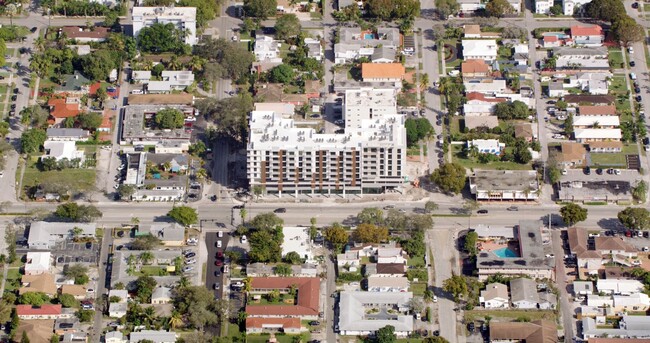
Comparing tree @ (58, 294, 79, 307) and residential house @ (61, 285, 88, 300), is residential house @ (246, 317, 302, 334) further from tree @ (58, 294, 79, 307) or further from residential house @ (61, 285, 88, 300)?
tree @ (58, 294, 79, 307)

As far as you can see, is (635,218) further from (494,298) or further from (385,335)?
(385,335)

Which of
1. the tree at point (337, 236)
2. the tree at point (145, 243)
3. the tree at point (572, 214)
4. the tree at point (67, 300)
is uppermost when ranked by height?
the tree at point (572, 214)

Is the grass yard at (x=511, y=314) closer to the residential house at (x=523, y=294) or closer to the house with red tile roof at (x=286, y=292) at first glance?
the residential house at (x=523, y=294)

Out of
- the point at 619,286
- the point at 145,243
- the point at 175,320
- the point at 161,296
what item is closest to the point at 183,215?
the point at 145,243

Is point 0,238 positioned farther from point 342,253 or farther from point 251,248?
point 342,253

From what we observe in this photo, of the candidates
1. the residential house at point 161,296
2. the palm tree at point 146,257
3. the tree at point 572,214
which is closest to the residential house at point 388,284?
the tree at point 572,214

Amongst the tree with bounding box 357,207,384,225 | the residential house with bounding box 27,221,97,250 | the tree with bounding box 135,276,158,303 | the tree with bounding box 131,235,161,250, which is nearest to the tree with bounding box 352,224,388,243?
the tree with bounding box 357,207,384,225
